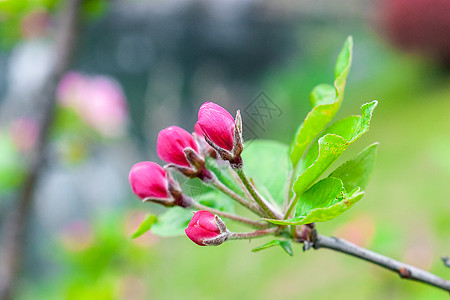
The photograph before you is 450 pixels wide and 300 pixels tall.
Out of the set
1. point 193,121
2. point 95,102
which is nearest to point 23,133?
point 95,102

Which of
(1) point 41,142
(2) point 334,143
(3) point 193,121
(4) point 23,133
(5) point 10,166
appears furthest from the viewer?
(3) point 193,121

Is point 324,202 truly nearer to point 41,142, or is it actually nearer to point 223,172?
point 223,172

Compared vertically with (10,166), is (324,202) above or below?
above

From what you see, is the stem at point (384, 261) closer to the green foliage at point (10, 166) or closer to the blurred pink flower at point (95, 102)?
the green foliage at point (10, 166)

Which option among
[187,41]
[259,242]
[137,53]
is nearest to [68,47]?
[259,242]

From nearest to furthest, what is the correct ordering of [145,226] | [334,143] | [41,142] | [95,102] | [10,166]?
[334,143]
[145,226]
[41,142]
[10,166]
[95,102]

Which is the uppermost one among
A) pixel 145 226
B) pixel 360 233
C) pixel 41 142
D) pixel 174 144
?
pixel 174 144

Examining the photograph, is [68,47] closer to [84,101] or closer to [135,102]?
[84,101]
